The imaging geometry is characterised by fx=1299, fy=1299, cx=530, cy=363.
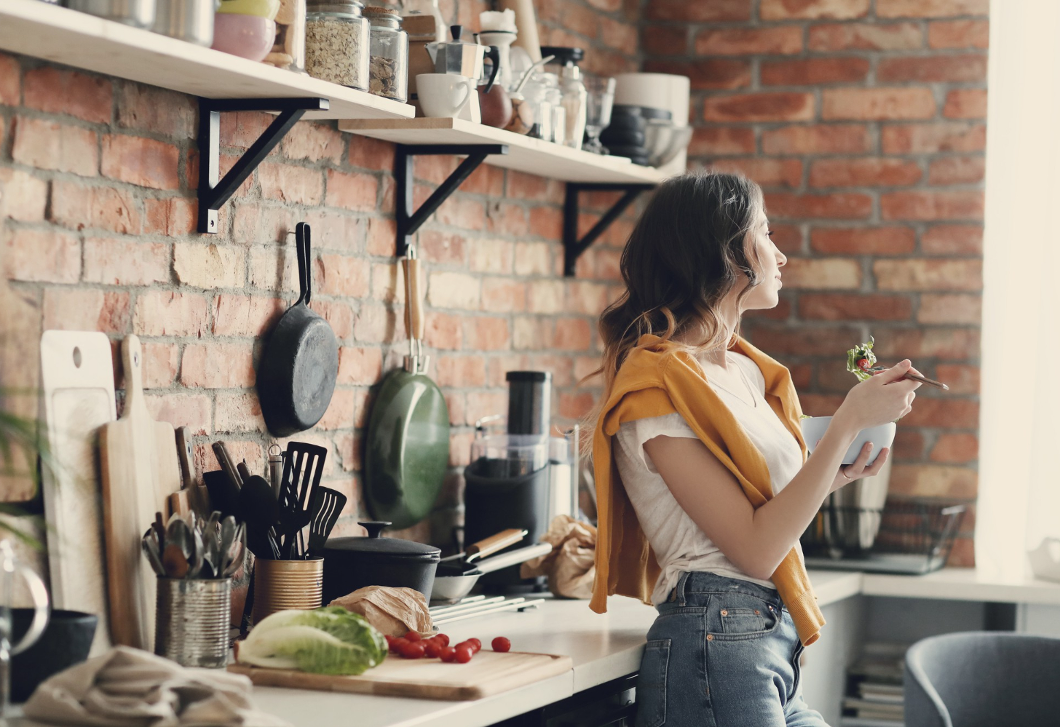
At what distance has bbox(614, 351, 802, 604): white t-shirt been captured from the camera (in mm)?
1894

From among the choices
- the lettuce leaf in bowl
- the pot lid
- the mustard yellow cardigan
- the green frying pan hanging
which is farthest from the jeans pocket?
the green frying pan hanging

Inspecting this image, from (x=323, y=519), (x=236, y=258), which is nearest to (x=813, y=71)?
(x=236, y=258)

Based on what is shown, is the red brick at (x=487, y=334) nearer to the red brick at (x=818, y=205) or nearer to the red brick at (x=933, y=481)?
the red brick at (x=818, y=205)

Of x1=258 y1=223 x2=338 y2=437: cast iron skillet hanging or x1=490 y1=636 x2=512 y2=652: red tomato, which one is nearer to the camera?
x1=490 y1=636 x2=512 y2=652: red tomato

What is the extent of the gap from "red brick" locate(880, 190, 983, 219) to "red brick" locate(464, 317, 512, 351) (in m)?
1.05

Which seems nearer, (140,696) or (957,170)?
(140,696)

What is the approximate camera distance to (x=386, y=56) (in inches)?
78.4

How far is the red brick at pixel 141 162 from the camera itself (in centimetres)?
177

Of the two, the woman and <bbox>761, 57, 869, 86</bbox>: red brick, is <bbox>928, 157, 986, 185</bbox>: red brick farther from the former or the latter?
the woman

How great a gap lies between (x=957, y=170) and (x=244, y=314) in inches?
74.4

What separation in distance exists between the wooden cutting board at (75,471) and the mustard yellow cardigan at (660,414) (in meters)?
0.71

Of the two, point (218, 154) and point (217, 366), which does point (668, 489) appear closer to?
point (217, 366)

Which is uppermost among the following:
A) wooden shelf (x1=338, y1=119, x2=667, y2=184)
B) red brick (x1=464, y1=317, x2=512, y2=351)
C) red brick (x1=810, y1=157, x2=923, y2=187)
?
red brick (x1=810, y1=157, x2=923, y2=187)

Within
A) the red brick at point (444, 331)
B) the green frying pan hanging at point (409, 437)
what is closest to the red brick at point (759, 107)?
the red brick at point (444, 331)
